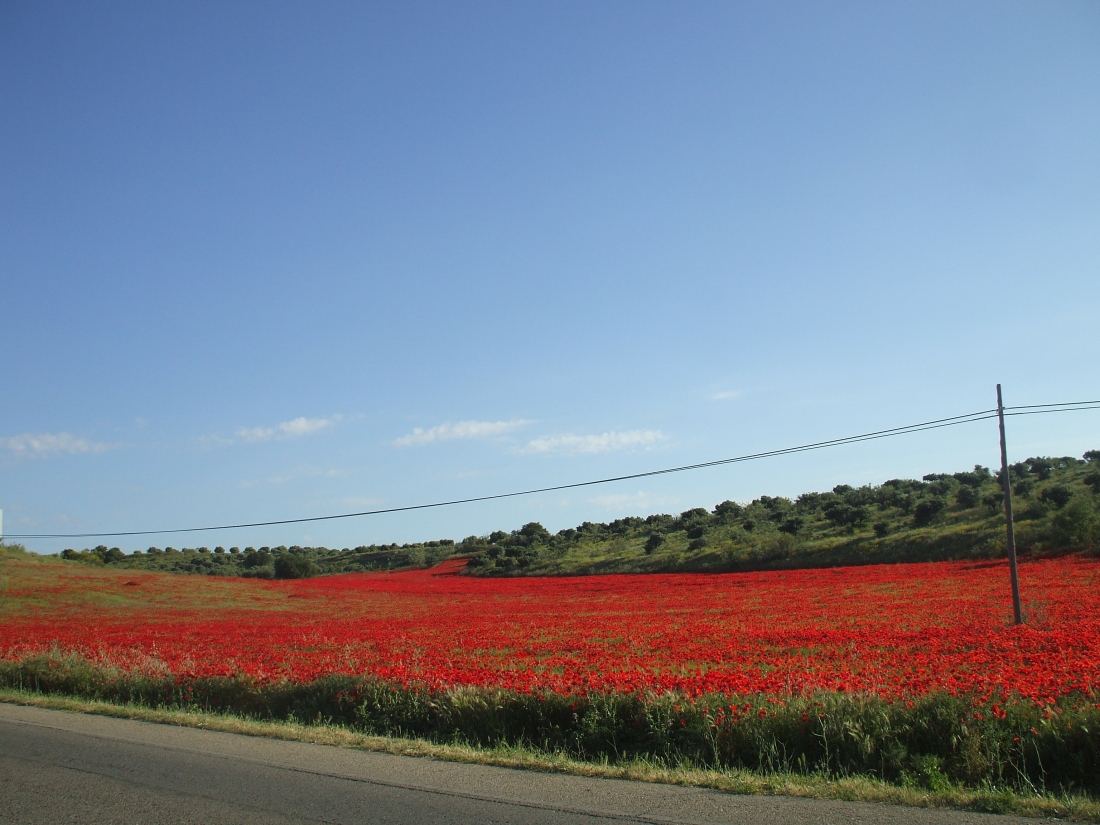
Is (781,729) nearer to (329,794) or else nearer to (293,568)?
(329,794)

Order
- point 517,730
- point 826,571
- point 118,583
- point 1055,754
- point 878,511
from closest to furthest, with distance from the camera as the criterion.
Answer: point 1055,754 → point 517,730 → point 826,571 → point 118,583 → point 878,511

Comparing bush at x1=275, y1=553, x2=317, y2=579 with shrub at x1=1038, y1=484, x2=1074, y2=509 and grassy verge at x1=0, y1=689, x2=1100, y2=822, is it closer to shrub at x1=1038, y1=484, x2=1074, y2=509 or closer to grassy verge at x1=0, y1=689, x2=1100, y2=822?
shrub at x1=1038, y1=484, x2=1074, y2=509

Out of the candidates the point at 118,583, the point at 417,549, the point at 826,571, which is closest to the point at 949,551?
the point at 826,571

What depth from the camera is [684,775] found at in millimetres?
7777

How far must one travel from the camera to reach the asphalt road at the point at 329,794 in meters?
6.60

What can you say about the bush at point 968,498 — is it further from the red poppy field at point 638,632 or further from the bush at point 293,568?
the bush at point 293,568

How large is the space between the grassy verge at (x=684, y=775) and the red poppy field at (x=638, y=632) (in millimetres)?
1598

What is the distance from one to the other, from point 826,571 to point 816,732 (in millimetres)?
40219

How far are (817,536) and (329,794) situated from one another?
6039cm

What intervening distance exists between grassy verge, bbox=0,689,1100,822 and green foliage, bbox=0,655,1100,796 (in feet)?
1.01

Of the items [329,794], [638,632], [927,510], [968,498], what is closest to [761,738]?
[329,794]

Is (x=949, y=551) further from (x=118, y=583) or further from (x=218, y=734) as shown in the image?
(x=118, y=583)

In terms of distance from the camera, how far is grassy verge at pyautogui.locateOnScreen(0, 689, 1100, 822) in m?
6.55

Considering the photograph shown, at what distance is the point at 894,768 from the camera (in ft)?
26.2
